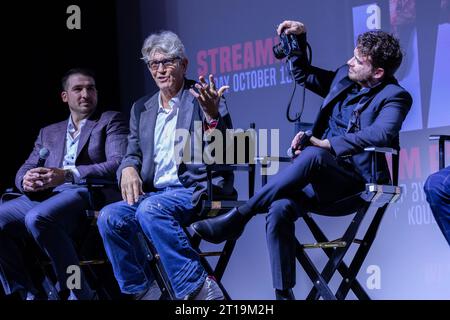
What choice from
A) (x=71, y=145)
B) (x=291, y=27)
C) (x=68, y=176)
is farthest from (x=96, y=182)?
(x=291, y=27)

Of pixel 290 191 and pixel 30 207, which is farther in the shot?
pixel 30 207

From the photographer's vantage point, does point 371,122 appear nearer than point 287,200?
No

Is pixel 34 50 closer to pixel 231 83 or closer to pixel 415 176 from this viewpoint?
pixel 231 83

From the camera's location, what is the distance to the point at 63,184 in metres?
4.67

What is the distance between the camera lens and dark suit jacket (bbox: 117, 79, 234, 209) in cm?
402

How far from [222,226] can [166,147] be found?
715 millimetres

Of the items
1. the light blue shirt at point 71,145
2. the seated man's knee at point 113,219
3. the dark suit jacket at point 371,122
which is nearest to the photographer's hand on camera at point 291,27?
the dark suit jacket at point 371,122

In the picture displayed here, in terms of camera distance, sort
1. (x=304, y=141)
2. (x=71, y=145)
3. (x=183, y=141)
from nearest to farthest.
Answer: (x=304, y=141) < (x=183, y=141) < (x=71, y=145)

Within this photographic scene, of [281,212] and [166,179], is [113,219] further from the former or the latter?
[281,212]

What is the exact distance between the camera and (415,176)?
15.4 ft

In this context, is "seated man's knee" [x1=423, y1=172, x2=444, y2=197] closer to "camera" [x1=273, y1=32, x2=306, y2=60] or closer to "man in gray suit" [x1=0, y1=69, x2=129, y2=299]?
"camera" [x1=273, y1=32, x2=306, y2=60]
